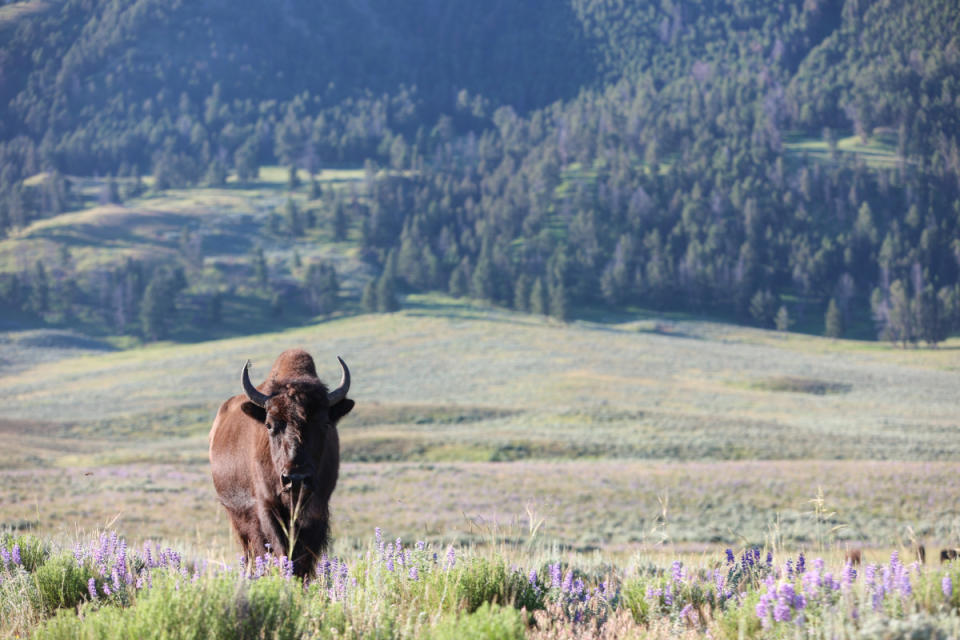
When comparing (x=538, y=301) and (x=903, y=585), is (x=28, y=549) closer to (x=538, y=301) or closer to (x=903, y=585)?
(x=903, y=585)

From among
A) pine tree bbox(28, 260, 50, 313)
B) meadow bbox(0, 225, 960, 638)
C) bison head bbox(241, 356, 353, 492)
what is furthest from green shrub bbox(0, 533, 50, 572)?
pine tree bbox(28, 260, 50, 313)

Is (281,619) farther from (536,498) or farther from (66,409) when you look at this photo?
(66,409)

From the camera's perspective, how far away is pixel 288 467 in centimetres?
666

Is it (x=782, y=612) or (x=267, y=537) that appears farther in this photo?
(x=267, y=537)

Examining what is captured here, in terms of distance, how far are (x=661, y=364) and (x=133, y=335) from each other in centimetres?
8467

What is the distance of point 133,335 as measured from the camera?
126m

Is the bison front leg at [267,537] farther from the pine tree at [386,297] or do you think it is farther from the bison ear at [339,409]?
the pine tree at [386,297]

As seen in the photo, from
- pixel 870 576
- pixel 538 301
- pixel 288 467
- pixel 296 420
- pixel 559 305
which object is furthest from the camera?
pixel 538 301

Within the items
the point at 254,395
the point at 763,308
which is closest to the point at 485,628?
the point at 254,395

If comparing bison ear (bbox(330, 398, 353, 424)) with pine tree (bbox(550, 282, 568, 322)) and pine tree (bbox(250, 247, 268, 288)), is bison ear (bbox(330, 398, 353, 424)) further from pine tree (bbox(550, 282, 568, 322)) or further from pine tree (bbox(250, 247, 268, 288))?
pine tree (bbox(250, 247, 268, 288))

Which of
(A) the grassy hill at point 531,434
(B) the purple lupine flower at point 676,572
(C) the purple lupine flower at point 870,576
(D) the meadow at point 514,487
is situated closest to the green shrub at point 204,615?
(D) the meadow at point 514,487

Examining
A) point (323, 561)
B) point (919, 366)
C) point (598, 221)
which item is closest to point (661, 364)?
point (919, 366)

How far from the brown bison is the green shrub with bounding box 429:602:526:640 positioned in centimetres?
218

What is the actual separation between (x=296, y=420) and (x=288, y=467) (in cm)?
49
